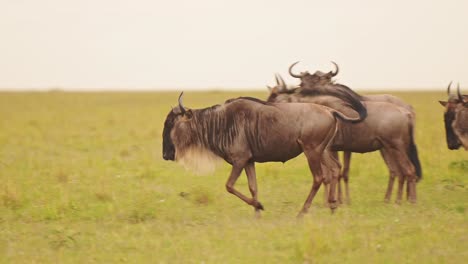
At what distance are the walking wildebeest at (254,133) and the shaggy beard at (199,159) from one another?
1cm

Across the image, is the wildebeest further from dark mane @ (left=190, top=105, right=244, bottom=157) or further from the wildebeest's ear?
the wildebeest's ear

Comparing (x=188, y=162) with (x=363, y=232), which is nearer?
(x=363, y=232)

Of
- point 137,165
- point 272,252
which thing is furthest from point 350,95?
point 137,165

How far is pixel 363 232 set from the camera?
728 cm

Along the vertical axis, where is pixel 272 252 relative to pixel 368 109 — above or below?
below

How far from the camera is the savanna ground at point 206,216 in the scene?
6.61 meters

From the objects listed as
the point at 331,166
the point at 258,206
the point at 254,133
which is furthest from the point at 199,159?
the point at 331,166

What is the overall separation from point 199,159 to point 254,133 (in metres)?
0.83

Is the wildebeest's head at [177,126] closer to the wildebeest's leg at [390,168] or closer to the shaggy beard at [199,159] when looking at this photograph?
the shaggy beard at [199,159]

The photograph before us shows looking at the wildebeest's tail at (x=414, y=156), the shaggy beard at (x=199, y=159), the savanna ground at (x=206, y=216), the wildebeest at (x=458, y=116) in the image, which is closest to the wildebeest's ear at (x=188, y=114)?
the shaggy beard at (x=199, y=159)

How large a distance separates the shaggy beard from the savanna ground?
58 cm

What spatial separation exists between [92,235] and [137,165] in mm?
6285

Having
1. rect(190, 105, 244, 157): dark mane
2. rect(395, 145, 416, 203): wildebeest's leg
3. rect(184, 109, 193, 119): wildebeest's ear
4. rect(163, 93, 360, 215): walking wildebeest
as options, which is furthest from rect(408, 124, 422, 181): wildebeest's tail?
rect(184, 109, 193, 119): wildebeest's ear

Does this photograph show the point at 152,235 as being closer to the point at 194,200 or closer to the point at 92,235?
the point at 92,235
